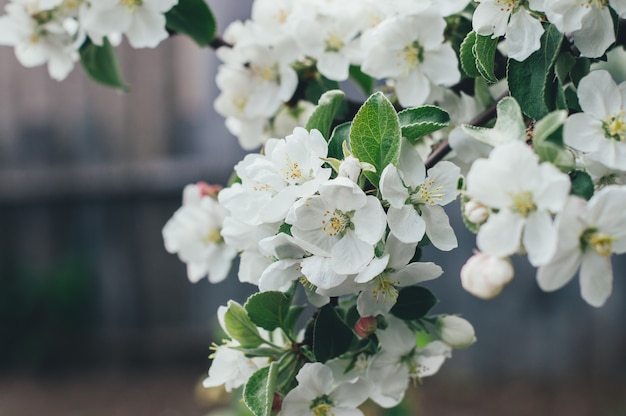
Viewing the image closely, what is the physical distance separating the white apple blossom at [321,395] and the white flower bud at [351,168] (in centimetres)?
20

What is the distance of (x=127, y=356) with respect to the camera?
395 centimetres

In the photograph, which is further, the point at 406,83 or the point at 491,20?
the point at 406,83

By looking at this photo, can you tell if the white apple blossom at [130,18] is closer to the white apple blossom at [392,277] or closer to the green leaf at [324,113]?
the green leaf at [324,113]

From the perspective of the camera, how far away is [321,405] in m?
0.72

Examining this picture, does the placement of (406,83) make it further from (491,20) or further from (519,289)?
(519,289)

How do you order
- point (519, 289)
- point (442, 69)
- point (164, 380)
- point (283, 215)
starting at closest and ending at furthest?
point (283, 215) → point (442, 69) → point (519, 289) → point (164, 380)

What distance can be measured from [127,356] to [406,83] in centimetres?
342

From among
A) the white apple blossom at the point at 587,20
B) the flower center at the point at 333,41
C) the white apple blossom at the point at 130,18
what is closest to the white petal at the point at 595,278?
the white apple blossom at the point at 587,20

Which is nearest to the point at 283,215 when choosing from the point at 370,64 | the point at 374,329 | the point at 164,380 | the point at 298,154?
the point at 298,154

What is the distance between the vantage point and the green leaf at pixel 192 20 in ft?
3.14

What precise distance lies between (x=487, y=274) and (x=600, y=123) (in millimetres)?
Answer: 162

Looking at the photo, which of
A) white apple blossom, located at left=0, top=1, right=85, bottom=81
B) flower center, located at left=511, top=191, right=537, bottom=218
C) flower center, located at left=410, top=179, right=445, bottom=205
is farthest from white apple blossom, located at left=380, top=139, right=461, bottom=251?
white apple blossom, located at left=0, top=1, right=85, bottom=81

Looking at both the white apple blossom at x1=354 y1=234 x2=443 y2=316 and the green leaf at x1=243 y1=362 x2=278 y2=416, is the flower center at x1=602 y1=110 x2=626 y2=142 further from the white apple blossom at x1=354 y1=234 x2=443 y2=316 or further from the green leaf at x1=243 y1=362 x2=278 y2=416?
the green leaf at x1=243 y1=362 x2=278 y2=416

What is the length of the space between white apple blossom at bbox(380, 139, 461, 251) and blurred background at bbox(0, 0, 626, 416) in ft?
9.73
